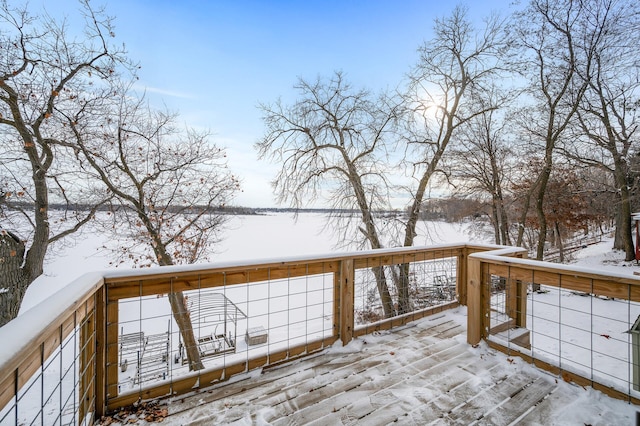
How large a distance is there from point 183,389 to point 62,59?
24.8ft

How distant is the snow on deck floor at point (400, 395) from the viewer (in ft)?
5.98

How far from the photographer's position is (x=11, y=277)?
5770mm

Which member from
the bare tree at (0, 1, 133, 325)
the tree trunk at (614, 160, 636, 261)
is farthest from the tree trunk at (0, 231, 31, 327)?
the tree trunk at (614, 160, 636, 261)

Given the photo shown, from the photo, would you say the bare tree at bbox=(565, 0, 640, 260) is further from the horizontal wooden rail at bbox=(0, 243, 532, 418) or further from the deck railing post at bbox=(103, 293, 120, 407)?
the deck railing post at bbox=(103, 293, 120, 407)

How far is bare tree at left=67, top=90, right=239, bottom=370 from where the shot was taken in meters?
6.56

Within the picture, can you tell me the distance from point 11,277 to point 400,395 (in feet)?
25.4

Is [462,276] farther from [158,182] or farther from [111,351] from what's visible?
[158,182]

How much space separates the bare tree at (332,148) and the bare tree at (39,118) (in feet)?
12.6

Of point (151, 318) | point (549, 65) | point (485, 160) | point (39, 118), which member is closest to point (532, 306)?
point (151, 318)

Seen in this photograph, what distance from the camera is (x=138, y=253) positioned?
7.51 m

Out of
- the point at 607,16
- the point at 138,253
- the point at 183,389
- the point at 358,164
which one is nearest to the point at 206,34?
the point at 358,164

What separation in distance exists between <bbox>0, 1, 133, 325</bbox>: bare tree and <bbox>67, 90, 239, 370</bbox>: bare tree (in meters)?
0.47

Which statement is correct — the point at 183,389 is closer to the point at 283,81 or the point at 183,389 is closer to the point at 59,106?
the point at 59,106

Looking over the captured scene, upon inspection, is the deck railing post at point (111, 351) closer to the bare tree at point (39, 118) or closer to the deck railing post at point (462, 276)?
the deck railing post at point (462, 276)
